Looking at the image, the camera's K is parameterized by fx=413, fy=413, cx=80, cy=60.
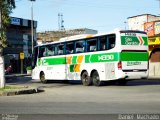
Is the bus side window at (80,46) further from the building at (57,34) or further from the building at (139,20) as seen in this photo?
the building at (57,34)

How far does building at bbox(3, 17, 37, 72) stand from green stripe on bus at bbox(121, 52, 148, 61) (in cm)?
4533

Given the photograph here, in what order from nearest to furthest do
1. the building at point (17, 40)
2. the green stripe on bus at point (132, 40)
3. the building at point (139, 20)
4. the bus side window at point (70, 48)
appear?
the green stripe on bus at point (132, 40) < the bus side window at point (70, 48) < the building at point (139, 20) < the building at point (17, 40)

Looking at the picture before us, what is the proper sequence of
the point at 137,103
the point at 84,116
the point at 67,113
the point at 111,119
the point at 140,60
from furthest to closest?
the point at 140,60 → the point at 137,103 → the point at 67,113 → the point at 84,116 → the point at 111,119

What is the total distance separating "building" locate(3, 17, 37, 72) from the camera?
69.1 m

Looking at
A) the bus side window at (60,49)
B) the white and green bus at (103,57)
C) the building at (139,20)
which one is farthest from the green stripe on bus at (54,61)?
the building at (139,20)

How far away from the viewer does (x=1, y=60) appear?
77.0 ft

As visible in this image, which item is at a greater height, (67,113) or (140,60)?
(140,60)

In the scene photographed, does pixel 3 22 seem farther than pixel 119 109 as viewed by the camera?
→ Yes

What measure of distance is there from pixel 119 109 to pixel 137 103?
209cm

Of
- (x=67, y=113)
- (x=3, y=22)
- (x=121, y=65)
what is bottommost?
(x=67, y=113)

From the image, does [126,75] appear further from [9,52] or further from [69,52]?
[9,52]

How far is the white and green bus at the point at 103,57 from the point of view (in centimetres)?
2436

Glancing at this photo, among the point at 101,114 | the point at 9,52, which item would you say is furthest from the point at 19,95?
the point at 9,52

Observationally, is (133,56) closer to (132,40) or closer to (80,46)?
(132,40)
